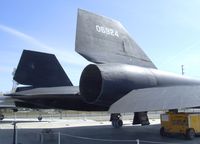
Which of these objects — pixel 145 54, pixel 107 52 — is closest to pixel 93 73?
pixel 107 52

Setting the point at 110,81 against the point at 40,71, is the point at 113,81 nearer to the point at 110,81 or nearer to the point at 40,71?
the point at 110,81

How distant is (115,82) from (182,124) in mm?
3688

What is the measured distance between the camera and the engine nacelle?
479 inches

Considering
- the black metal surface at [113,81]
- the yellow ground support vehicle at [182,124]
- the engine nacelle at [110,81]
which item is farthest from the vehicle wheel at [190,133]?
the engine nacelle at [110,81]

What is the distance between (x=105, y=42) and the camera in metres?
14.0

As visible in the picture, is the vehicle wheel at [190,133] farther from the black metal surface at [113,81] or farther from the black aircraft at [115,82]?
the black metal surface at [113,81]

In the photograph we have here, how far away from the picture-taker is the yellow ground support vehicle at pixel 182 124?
13.9 meters

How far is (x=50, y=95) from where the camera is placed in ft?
53.6

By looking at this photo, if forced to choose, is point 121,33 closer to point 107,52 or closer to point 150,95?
point 107,52

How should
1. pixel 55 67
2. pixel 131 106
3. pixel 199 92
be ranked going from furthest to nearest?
pixel 55 67
pixel 199 92
pixel 131 106

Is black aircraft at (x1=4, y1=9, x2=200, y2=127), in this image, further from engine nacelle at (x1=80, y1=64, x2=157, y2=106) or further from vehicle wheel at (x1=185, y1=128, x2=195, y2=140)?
vehicle wheel at (x1=185, y1=128, x2=195, y2=140)

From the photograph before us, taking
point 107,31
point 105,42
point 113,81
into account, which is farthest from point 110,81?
point 107,31

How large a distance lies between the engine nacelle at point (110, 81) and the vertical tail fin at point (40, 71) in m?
7.03

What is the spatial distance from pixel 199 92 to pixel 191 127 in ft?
5.65
